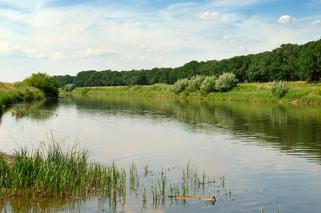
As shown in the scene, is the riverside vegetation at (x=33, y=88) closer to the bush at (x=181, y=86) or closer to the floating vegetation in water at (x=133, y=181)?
the bush at (x=181, y=86)

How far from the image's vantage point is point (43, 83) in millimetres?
114188

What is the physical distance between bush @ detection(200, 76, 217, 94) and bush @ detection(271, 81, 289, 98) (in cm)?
2209

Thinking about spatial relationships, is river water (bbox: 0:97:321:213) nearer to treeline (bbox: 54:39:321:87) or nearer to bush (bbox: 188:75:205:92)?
treeline (bbox: 54:39:321:87)

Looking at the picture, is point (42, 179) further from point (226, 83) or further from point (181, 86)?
point (181, 86)

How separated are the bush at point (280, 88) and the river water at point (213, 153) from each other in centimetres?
3796

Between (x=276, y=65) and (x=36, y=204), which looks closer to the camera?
(x=36, y=204)

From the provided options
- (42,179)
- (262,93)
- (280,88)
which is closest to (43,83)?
(262,93)

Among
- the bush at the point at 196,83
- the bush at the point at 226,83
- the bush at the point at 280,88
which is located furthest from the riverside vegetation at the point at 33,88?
the bush at the point at 280,88

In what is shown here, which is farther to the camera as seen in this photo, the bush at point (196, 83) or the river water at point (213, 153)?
the bush at point (196, 83)

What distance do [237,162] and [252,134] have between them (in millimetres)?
13297

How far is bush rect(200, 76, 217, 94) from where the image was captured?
106125 millimetres

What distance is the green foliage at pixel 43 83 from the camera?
111 metres

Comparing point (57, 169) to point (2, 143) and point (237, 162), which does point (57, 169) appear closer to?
point (237, 162)

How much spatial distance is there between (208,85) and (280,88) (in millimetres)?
24715
